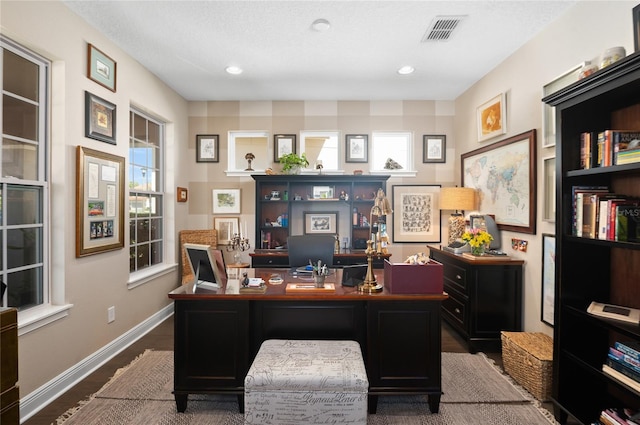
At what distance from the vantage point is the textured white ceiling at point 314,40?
8.32 feet

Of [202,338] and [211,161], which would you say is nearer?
[202,338]

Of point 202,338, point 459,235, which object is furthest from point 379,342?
point 459,235

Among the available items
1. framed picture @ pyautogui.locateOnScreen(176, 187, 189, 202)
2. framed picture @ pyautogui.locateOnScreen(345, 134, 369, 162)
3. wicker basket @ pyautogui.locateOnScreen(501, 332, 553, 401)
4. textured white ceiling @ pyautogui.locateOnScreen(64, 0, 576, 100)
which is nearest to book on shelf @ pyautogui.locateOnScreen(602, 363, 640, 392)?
wicker basket @ pyautogui.locateOnScreen(501, 332, 553, 401)

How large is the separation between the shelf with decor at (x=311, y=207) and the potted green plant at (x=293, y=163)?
15 cm

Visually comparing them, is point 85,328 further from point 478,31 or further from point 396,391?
point 478,31

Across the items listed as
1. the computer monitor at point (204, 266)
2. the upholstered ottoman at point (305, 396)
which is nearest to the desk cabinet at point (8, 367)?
the computer monitor at point (204, 266)

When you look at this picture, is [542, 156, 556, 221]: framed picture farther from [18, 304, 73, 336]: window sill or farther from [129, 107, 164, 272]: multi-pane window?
[129, 107, 164, 272]: multi-pane window

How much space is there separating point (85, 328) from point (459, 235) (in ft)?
13.3

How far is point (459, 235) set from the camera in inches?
157

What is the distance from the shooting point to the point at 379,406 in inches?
89.4

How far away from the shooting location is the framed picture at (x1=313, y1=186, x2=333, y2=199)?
15.1ft

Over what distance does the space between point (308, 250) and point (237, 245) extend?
5.17 feet

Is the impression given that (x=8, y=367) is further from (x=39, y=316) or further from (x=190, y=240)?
(x=190, y=240)

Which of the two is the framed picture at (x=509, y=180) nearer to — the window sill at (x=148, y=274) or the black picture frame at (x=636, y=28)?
the black picture frame at (x=636, y=28)
